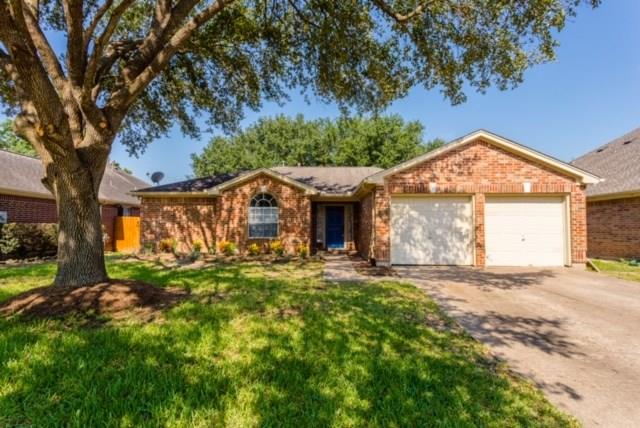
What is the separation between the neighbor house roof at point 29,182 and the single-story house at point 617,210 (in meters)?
20.1

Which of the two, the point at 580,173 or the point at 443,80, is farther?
the point at 580,173

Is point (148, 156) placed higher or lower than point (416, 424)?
higher

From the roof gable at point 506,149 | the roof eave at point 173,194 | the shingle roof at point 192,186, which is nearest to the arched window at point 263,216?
the roof eave at point 173,194

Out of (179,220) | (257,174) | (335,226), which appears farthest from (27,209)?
Answer: (335,226)

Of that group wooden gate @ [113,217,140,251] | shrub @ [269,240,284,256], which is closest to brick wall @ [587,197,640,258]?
shrub @ [269,240,284,256]

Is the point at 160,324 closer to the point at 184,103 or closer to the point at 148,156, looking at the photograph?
the point at 184,103

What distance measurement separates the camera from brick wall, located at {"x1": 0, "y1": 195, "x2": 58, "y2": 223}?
13359 mm

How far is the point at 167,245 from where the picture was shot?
535 inches

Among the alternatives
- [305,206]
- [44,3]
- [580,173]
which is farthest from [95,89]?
[580,173]

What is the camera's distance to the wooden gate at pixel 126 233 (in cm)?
1762

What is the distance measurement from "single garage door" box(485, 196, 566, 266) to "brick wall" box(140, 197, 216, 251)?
1119 centimetres

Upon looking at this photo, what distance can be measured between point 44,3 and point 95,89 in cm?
481

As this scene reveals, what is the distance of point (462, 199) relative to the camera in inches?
423

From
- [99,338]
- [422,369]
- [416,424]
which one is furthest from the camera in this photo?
[99,338]
